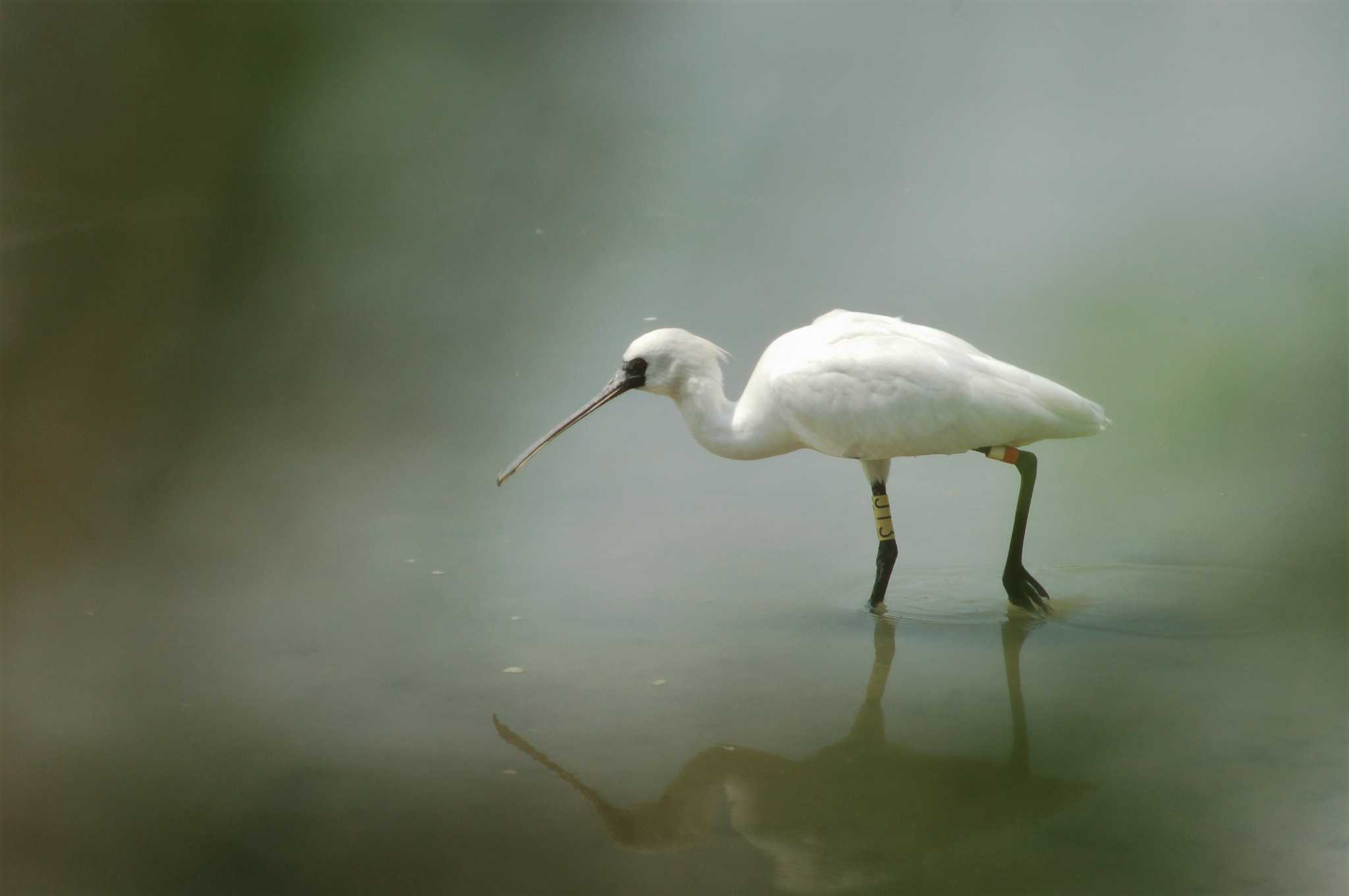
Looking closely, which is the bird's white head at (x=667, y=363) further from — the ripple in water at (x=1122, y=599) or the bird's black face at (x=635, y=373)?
the ripple in water at (x=1122, y=599)

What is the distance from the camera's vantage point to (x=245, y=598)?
13.3ft

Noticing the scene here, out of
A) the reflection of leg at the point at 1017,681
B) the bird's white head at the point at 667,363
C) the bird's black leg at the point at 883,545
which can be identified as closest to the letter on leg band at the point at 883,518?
the bird's black leg at the point at 883,545

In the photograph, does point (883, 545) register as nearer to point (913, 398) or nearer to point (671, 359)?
point (913, 398)

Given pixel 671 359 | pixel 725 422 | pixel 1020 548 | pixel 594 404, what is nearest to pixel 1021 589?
pixel 1020 548

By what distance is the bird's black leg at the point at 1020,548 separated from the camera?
12.2 ft

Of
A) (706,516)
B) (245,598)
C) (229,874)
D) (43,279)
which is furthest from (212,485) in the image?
(229,874)

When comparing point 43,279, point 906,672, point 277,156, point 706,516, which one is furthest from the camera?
point 277,156

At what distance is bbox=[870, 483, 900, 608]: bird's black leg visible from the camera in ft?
12.4

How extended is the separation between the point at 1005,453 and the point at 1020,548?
26 centimetres

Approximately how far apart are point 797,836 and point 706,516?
208cm

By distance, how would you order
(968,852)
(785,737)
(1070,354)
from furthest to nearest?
(1070,354), (785,737), (968,852)

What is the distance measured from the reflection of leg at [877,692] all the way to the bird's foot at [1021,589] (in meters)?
0.32

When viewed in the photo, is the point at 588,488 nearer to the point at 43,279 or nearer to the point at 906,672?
the point at 906,672

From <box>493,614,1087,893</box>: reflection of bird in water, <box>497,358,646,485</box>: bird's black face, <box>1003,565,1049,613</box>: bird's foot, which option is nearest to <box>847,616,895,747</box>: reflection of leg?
<box>493,614,1087,893</box>: reflection of bird in water
